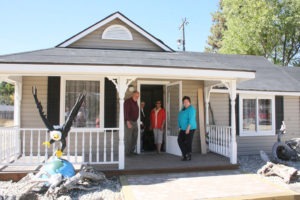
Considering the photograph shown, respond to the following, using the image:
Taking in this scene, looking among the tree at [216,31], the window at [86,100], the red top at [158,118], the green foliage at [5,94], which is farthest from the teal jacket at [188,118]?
the green foliage at [5,94]

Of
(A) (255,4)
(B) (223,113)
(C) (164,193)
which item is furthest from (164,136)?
(A) (255,4)

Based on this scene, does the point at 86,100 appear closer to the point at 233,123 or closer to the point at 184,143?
the point at 184,143

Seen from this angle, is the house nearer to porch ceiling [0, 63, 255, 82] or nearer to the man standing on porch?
porch ceiling [0, 63, 255, 82]

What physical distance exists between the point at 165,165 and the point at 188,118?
4.46 ft

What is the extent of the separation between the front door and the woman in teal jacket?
2.52 ft

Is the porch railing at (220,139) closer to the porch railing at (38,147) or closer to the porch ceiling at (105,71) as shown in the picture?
the porch ceiling at (105,71)

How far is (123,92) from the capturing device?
257 inches

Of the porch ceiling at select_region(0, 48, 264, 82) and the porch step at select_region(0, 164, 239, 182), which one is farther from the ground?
the porch ceiling at select_region(0, 48, 264, 82)

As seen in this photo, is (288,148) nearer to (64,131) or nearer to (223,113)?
(223,113)

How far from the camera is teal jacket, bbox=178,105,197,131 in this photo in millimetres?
7219

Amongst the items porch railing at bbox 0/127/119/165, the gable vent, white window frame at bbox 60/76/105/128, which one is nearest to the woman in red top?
porch railing at bbox 0/127/119/165

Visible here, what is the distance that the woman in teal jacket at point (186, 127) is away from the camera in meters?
7.22

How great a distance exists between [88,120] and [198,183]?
3895mm

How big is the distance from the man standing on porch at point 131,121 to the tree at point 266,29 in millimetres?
16752
